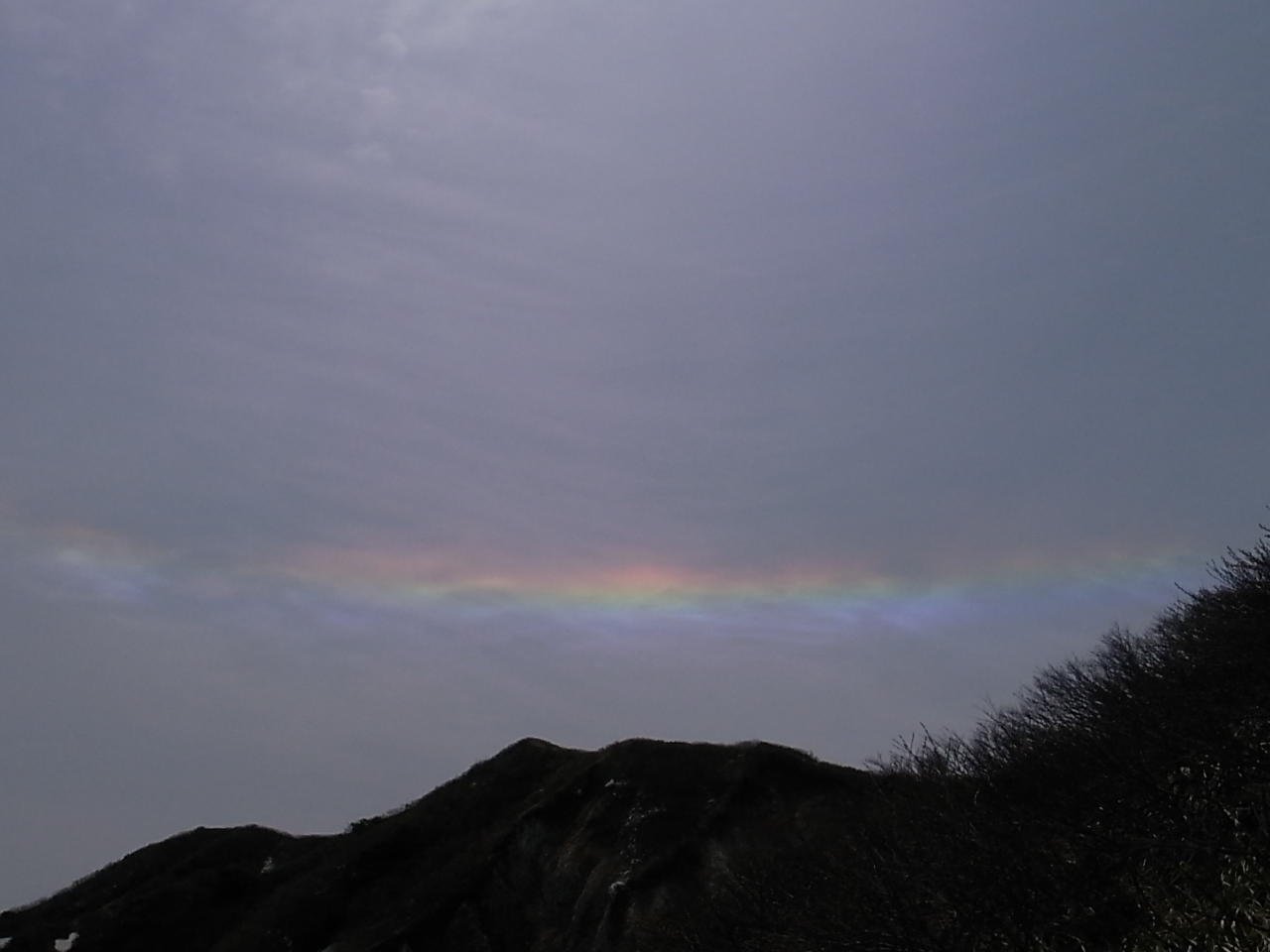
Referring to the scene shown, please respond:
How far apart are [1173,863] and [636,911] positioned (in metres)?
28.2

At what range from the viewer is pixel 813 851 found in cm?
4688

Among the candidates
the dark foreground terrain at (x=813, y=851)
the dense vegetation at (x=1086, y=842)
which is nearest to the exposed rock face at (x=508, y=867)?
the dark foreground terrain at (x=813, y=851)

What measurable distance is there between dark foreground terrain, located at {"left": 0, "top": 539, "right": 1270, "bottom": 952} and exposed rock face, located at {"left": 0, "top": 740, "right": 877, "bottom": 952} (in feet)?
0.51

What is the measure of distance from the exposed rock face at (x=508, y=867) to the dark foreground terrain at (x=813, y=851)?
155 millimetres

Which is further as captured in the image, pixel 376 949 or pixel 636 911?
pixel 376 949

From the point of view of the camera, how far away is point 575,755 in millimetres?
67312

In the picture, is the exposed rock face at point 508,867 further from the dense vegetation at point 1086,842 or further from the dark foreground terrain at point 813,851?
the dense vegetation at point 1086,842

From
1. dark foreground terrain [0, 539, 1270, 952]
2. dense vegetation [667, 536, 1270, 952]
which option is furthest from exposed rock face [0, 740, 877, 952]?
dense vegetation [667, 536, 1270, 952]

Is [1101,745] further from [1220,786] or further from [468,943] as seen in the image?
[468,943]

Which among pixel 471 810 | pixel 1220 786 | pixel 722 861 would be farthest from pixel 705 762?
pixel 1220 786

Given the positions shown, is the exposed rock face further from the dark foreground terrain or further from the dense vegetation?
the dense vegetation

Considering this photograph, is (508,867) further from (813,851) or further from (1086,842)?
(1086,842)

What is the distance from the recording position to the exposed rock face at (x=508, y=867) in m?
50.0

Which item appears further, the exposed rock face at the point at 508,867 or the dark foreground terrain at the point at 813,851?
the exposed rock face at the point at 508,867
